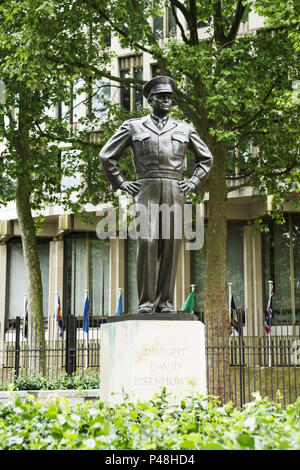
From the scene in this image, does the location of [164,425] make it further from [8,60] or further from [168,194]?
[8,60]

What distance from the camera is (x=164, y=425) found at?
179 inches

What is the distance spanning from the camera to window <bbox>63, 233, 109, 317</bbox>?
3074cm

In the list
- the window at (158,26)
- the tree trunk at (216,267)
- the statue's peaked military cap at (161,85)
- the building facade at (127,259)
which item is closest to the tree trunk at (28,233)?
the building facade at (127,259)

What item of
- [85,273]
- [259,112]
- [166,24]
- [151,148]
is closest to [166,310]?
[151,148]

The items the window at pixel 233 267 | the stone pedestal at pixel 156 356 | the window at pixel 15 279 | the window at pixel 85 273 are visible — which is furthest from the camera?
the window at pixel 15 279

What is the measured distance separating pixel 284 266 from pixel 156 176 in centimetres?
2037

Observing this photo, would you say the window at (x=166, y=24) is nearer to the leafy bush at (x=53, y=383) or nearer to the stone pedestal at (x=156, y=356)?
the leafy bush at (x=53, y=383)

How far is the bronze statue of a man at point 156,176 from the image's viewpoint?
778 cm

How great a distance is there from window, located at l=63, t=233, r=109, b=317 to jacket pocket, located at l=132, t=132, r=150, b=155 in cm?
2299

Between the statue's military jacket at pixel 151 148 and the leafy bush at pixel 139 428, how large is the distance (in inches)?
118

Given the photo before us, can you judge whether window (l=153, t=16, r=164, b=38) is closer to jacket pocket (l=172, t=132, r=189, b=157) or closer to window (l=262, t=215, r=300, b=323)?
window (l=262, t=215, r=300, b=323)

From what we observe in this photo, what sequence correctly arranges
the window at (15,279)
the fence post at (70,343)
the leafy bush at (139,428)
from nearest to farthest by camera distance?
1. the leafy bush at (139,428)
2. the fence post at (70,343)
3. the window at (15,279)

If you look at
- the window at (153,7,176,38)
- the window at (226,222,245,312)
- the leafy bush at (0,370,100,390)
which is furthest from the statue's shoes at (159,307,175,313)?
the window at (153,7,176,38)

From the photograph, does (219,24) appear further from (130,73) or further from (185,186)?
(185,186)
